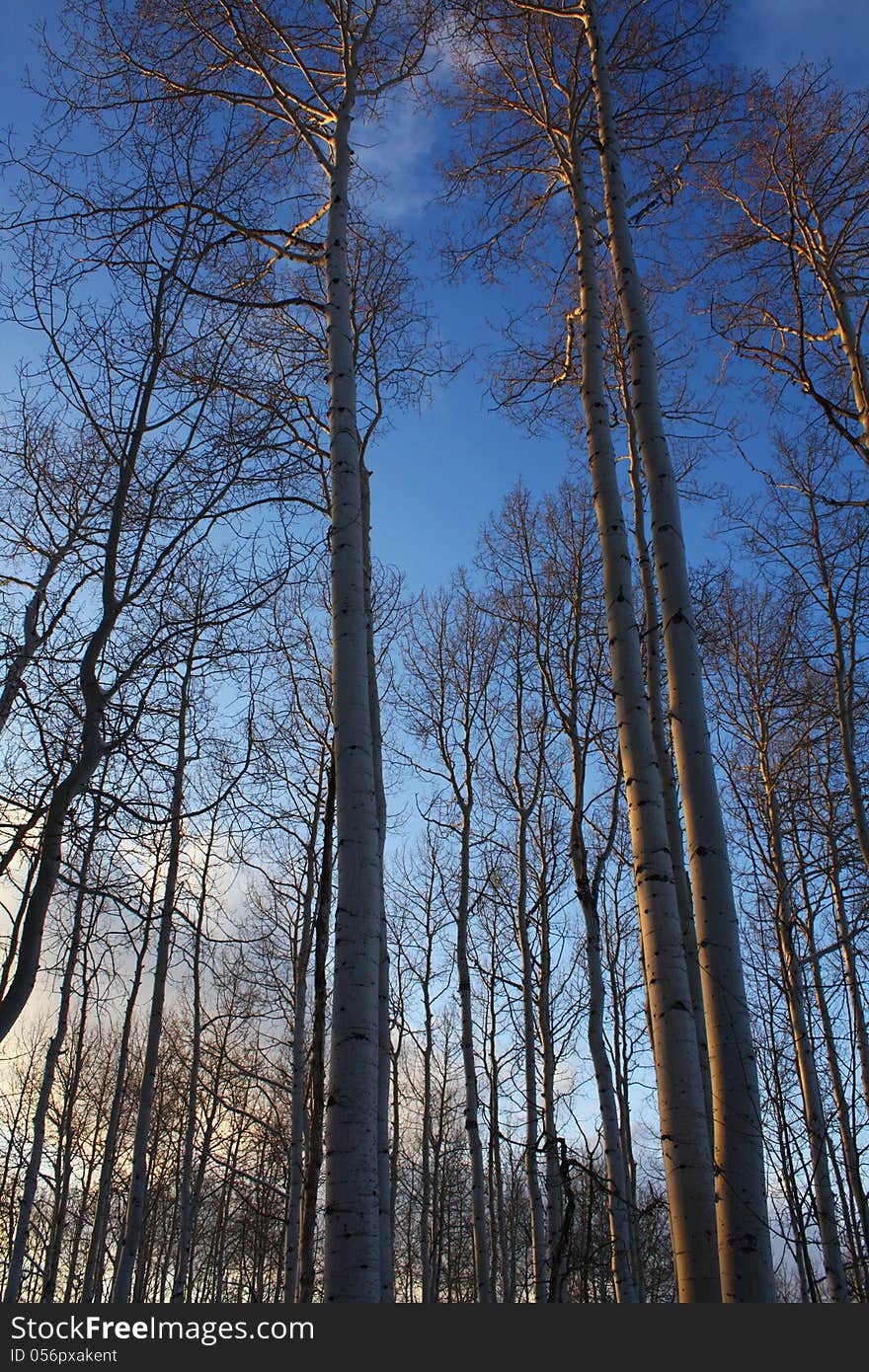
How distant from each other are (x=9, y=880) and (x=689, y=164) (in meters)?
8.06

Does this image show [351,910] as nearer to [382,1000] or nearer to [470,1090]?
[382,1000]

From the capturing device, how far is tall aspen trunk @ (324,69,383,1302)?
3.14 m

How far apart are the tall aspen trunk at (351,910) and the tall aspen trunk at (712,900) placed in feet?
4.68

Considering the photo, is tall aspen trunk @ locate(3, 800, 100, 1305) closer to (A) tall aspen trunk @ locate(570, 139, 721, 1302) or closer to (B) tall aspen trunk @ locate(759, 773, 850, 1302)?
(A) tall aspen trunk @ locate(570, 139, 721, 1302)

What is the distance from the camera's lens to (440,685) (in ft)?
42.7

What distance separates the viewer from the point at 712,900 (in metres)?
3.79

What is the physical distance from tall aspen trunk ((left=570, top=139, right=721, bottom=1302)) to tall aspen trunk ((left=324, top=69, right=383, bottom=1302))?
1.36 metres

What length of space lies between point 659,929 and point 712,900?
1.40ft

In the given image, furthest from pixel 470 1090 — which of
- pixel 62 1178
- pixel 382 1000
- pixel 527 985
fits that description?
pixel 62 1178

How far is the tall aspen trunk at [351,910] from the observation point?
314cm

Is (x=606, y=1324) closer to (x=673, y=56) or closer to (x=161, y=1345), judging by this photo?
(x=161, y=1345)

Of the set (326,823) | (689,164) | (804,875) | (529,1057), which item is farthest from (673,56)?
(529,1057)

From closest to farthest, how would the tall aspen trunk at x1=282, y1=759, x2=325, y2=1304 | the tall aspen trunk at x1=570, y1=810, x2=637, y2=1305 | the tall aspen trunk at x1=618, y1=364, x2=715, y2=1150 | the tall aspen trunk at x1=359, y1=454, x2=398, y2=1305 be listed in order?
the tall aspen trunk at x1=359, y1=454, x2=398, y2=1305, the tall aspen trunk at x1=618, y1=364, x2=715, y2=1150, the tall aspen trunk at x1=570, y1=810, x2=637, y2=1305, the tall aspen trunk at x1=282, y1=759, x2=325, y2=1304

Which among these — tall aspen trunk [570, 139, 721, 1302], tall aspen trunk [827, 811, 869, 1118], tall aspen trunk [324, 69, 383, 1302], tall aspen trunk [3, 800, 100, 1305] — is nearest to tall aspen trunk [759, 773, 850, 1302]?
tall aspen trunk [827, 811, 869, 1118]
